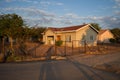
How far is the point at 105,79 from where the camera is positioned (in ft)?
29.1

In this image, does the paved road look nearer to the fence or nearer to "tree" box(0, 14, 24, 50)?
the fence


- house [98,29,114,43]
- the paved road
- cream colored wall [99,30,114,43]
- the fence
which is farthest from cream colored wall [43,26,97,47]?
cream colored wall [99,30,114,43]

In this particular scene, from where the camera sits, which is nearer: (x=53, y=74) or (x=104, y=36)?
(x=53, y=74)

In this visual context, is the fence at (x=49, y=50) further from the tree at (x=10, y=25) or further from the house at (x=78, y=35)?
the tree at (x=10, y=25)

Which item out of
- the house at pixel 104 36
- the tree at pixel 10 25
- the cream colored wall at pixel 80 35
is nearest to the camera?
the tree at pixel 10 25

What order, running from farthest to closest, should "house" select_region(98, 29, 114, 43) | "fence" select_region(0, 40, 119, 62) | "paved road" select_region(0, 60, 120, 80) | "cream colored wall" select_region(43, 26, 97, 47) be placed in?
"house" select_region(98, 29, 114, 43) < "cream colored wall" select_region(43, 26, 97, 47) < "fence" select_region(0, 40, 119, 62) < "paved road" select_region(0, 60, 120, 80)

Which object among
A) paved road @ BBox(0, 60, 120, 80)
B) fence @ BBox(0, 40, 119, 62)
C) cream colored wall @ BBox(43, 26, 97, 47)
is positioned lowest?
paved road @ BBox(0, 60, 120, 80)

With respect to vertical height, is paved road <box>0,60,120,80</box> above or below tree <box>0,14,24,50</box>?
below

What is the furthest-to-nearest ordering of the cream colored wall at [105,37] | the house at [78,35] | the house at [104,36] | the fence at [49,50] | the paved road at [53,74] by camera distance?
1. the cream colored wall at [105,37]
2. the house at [104,36]
3. the house at [78,35]
4. the fence at [49,50]
5. the paved road at [53,74]

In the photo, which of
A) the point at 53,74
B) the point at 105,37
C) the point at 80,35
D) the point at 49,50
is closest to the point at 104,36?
the point at 105,37

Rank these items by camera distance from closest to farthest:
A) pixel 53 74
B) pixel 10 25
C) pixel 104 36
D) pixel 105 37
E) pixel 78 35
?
pixel 53 74
pixel 10 25
pixel 78 35
pixel 104 36
pixel 105 37

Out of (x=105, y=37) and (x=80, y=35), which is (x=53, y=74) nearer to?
(x=80, y=35)

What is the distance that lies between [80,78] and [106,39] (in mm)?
52197

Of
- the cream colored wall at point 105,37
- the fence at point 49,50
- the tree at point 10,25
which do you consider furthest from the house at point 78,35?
the cream colored wall at point 105,37
